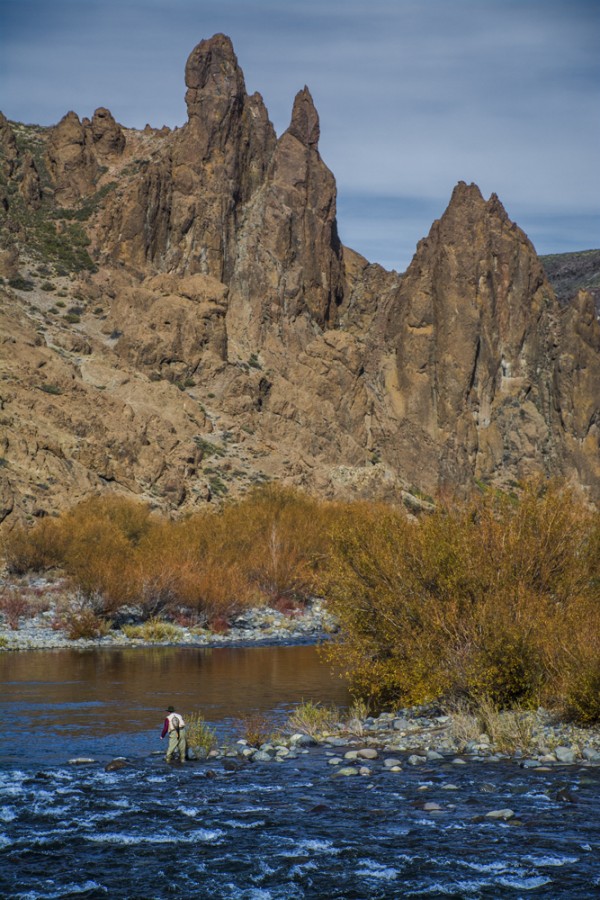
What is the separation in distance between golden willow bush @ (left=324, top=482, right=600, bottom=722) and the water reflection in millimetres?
3563

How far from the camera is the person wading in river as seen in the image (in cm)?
1847

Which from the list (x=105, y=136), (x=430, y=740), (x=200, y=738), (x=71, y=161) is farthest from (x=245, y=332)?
(x=430, y=740)

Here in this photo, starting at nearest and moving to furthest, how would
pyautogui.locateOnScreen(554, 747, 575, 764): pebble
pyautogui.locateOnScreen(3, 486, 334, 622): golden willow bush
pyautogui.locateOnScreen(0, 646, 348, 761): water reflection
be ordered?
pyautogui.locateOnScreen(554, 747, 575, 764): pebble
pyautogui.locateOnScreen(0, 646, 348, 761): water reflection
pyautogui.locateOnScreen(3, 486, 334, 622): golden willow bush

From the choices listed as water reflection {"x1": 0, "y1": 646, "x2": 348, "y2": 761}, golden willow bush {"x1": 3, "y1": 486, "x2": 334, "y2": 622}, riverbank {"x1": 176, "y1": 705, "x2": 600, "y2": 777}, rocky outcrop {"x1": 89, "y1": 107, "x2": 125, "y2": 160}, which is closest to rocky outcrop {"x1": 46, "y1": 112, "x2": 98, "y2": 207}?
rocky outcrop {"x1": 89, "y1": 107, "x2": 125, "y2": 160}

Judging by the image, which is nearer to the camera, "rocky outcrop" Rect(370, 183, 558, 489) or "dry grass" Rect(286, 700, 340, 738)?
"dry grass" Rect(286, 700, 340, 738)

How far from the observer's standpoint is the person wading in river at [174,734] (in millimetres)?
18469

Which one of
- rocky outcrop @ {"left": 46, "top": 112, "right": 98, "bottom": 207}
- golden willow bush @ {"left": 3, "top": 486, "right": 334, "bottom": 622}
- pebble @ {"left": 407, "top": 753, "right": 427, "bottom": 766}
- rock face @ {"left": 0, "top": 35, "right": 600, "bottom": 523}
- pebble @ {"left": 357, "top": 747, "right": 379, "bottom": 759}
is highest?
rocky outcrop @ {"left": 46, "top": 112, "right": 98, "bottom": 207}

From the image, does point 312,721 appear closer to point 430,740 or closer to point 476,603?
point 430,740

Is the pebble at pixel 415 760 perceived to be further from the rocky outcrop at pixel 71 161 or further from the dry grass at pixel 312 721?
the rocky outcrop at pixel 71 161

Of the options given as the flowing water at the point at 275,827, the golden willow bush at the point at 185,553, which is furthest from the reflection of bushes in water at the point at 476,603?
the golden willow bush at the point at 185,553

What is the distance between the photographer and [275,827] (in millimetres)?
14469

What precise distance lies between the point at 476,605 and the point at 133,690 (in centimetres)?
1065

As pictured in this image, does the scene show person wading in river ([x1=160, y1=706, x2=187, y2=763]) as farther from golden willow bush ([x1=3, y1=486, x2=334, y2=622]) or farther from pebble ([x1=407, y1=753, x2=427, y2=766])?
golden willow bush ([x1=3, y1=486, x2=334, y2=622])

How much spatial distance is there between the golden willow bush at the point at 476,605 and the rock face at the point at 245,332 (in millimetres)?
34451
